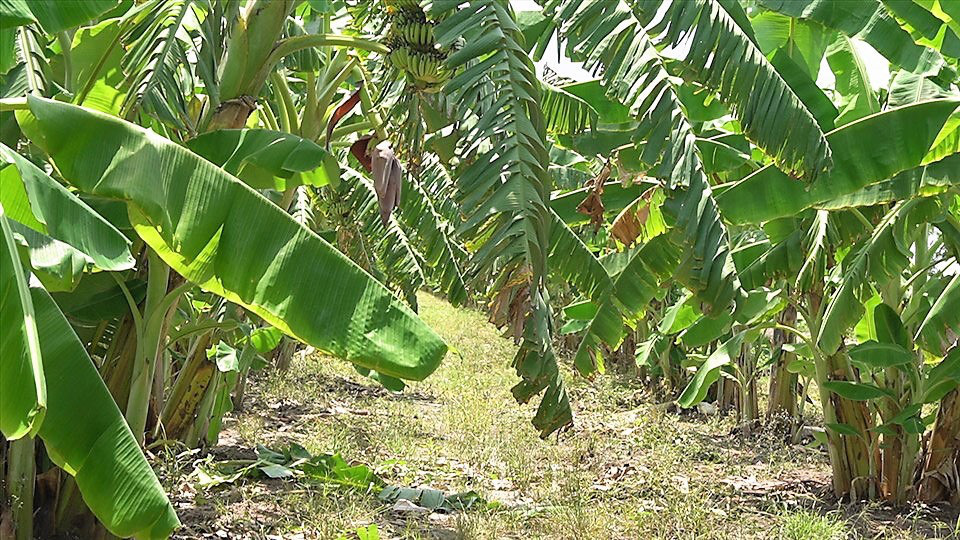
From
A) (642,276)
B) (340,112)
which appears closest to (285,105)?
(340,112)

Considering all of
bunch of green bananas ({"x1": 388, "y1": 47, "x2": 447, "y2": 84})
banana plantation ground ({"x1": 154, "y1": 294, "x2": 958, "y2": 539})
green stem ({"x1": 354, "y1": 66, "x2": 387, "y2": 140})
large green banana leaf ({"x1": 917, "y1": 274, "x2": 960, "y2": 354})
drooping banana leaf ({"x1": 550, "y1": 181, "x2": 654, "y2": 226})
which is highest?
bunch of green bananas ({"x1": 388, "y1": 47, "x2": 447, "y2": 84})

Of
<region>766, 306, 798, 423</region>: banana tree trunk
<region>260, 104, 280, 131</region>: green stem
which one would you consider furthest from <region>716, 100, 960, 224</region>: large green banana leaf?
<region>766, 306, 798, 423</region>: banana tree trunk

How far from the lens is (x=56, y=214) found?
2666 millimetres

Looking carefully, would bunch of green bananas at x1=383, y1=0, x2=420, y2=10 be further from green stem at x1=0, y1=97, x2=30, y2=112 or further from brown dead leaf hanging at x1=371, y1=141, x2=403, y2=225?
green stem at x1=0, y1=97, x2=30, y2=112

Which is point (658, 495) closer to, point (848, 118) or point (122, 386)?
point (848, 118)

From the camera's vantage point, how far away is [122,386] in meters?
3.96

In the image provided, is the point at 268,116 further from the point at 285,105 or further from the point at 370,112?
the point at 370,112

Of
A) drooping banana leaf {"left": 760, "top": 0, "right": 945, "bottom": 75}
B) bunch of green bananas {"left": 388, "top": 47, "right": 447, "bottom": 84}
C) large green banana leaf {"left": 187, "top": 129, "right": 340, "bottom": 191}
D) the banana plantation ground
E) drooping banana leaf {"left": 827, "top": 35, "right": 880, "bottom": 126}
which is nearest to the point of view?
bunch of green bananas {"left": 388, "top": 47, "right": 447, "bottom": 84}

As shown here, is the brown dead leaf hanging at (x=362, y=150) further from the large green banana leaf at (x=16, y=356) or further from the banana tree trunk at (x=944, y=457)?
the banana tree trunk at (x=944, y=457)

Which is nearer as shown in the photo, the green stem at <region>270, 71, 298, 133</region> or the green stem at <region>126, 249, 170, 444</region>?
the green stem at <region>126, 249, 170, 444</region>

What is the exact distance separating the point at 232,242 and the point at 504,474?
12.7ft

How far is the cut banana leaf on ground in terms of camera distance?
8.56ft

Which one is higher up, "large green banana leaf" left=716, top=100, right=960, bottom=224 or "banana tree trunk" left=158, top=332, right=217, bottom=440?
"large green banana leaf" left=716, top=100, right=960, bottom=224

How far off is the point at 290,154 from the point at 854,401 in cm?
420
